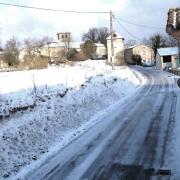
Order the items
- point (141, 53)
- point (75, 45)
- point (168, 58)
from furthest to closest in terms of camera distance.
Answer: point (75, 45)
point (141, 53)
point (168, 58)

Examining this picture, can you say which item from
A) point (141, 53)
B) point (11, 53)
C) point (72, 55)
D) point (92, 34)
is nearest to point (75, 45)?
point (92, 34)

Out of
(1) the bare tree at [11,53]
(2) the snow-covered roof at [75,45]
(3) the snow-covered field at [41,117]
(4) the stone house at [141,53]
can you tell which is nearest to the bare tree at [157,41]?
(4) the stone house at [141,53]

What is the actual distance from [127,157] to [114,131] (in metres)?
4.38

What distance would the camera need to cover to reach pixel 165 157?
12.1 metres

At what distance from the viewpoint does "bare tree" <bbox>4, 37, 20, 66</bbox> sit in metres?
75.2

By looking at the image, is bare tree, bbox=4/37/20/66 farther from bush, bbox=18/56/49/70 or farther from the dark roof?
the dark roof

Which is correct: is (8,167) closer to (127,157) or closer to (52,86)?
(127,157)

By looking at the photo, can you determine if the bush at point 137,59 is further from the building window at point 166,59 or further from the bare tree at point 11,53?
the bare tree at point 11,53

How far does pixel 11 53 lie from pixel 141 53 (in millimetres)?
35567

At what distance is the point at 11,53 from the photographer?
85.3m

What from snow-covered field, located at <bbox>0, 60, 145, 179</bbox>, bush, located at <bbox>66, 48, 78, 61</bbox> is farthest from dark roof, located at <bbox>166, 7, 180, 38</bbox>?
bush, located at <bbox>66, 48, 78, 61</bbox>

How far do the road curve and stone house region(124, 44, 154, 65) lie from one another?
82238 millimetres

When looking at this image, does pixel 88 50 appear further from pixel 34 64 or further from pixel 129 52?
pixel 34 64

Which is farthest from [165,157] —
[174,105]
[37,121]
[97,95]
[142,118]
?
[97,95]
